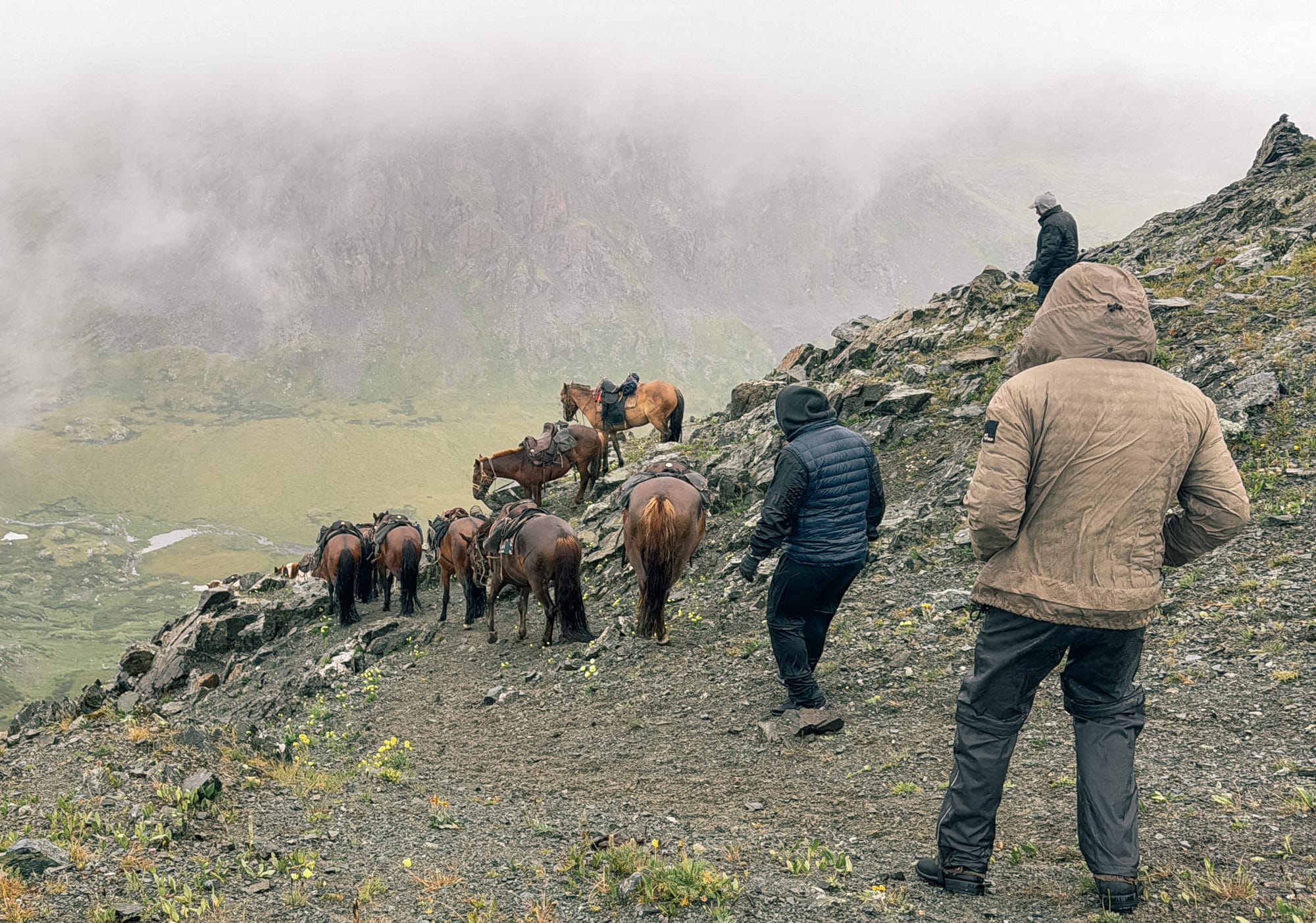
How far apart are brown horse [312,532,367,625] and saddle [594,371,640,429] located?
7.63 metres

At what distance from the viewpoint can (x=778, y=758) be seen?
7816 mm

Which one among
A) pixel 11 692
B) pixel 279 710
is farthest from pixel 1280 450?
pixel 11 692

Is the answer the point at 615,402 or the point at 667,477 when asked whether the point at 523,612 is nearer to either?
the point at 667,477

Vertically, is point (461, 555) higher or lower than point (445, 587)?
higher

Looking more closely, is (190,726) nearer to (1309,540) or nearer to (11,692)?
(1309,540)

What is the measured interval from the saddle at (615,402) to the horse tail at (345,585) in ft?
26.6

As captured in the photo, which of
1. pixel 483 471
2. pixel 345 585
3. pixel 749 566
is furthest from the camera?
pixel 483 471

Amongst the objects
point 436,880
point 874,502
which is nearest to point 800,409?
point 874,502

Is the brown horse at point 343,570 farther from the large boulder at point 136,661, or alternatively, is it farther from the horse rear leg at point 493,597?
the horse rear leg at point 493,597

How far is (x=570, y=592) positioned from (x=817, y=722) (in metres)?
6.10

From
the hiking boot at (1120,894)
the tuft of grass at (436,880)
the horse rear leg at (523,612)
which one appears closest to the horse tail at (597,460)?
the horse rear leg at (523,612)

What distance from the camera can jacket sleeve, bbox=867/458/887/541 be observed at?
773 centimetres

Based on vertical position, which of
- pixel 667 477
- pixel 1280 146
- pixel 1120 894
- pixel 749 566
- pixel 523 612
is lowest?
pixel 523 612

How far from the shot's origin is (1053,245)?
622 inches
